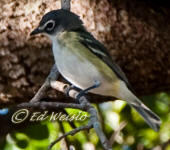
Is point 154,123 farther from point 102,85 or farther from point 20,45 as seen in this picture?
point 20,45

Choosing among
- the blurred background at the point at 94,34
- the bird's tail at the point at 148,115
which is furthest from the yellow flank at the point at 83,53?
the blurred background at the point at 94,34

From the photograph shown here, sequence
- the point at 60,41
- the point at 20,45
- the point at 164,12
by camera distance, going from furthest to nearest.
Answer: the point at 164,12 < the point at 20,45 < the point at 60,41

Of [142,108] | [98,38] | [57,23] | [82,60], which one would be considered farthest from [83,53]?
[98,38]

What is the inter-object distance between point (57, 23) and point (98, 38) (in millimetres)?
498

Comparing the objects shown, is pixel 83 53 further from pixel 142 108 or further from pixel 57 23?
pixel 142 108

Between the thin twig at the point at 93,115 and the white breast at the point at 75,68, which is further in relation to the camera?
the white breast at the point at 75,68

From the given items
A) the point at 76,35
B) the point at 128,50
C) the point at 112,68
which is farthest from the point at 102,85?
the point at 128,50

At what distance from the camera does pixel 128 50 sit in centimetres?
274

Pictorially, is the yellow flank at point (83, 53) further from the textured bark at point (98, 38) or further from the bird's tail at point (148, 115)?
the textured bark at point (98, 38)

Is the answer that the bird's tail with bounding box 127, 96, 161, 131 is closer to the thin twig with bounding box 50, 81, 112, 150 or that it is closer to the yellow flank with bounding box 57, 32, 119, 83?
the yellow flank with bounding box 57, 32, 119, 83

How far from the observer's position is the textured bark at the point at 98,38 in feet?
8.75

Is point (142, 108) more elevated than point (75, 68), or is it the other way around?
point (75, 68)

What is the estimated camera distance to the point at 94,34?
272cm

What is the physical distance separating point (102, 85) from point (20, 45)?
2.04ft
